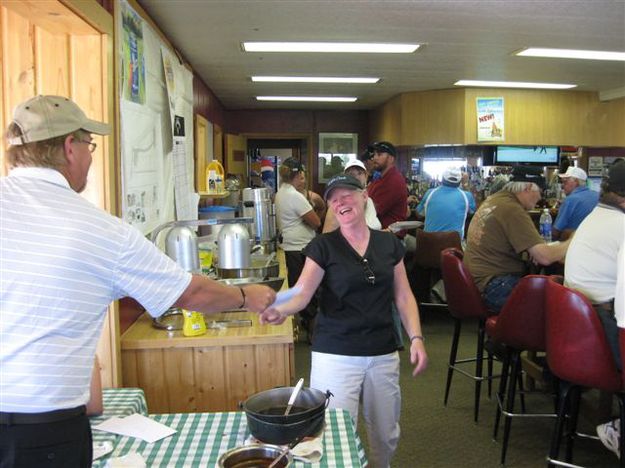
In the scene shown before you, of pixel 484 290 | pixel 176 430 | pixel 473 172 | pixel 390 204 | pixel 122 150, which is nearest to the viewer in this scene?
pixel 176 430

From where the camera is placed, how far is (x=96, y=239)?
1.31 metres

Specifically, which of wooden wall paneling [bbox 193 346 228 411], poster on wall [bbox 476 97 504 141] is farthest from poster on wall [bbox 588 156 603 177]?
wooden wall paneling [bbox 193 346 228 411]

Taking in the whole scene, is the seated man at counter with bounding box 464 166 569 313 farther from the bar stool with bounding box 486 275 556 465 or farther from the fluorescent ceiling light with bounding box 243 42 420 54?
the fluorescent ceiling light with bounding box 243 42 420 54

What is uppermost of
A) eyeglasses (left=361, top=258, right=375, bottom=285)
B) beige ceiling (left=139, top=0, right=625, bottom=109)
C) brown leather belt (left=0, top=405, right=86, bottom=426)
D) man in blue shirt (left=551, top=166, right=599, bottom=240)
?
beige ceiling (left=139, top=0, right=625, bottom=109)

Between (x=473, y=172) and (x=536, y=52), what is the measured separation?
2.85 metres

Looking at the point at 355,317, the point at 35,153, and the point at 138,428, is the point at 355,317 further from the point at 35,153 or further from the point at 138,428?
the point at 35,153

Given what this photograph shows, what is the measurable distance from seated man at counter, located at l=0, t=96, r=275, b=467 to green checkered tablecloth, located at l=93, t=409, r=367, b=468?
1.01ft

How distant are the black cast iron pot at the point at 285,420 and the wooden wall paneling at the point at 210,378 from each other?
2.70 ft

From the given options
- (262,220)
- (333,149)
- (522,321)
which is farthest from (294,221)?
(333,149)

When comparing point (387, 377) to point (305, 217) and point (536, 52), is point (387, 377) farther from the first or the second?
point (536, 52)

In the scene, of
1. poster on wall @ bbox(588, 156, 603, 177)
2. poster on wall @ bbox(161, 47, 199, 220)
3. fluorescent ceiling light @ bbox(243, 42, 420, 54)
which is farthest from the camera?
poster on wall @ bbox(588, 156, 603, 177)

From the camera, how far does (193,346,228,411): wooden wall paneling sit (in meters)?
2.53

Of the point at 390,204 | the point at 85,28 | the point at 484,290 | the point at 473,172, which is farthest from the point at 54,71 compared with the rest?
the point at 473,172

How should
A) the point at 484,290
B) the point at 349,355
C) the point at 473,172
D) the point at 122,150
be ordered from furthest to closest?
the point at 473,172 → the point at 484,290 → the point at 122,150 → the point at 349,355
